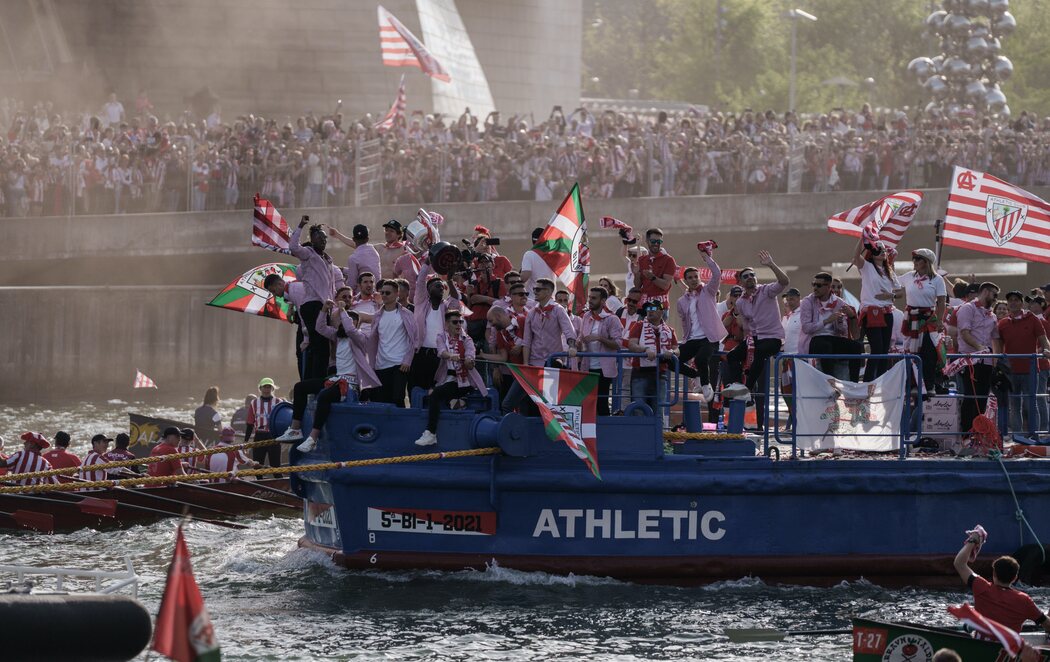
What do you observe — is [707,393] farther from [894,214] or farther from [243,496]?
[243,496]

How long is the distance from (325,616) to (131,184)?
21.1 metres

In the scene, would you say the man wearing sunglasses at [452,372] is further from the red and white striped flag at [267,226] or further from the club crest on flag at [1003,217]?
the club crest on flag at [1003,217]

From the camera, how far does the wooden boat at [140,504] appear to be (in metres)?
21.0

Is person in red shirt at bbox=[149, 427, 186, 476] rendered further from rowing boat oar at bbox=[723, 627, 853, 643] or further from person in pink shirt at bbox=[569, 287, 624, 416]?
rowing boat oar at bbox=[723, 627, 853, 643]

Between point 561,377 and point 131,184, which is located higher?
point 131,184

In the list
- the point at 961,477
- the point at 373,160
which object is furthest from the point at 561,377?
the point at 373,160

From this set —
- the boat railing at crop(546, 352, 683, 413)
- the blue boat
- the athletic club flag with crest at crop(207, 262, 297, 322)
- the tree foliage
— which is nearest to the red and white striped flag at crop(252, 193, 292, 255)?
the athletic club flag with crest at crop(207, 262, 297, 322)

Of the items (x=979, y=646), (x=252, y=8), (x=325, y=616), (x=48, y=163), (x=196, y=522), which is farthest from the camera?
(x=252, y=8)

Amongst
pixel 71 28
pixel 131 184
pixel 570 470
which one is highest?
pixel 71 28

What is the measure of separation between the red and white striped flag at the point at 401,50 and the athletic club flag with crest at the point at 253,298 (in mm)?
18085

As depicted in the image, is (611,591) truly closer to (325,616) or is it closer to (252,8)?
(325,616)

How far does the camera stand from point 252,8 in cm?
4703

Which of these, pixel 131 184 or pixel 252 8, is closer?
pixel 131 184

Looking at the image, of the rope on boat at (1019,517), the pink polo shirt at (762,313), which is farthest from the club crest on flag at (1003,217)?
the rope on boat at (1019,517)
